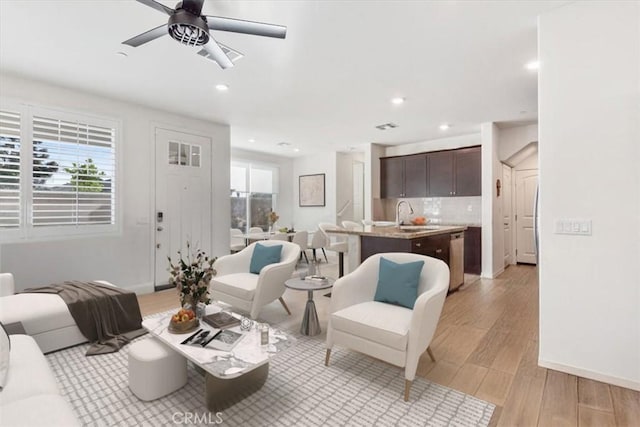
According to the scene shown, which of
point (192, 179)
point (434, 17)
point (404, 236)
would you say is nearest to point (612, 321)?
point (404, 236)

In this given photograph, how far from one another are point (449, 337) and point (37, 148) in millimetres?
4924

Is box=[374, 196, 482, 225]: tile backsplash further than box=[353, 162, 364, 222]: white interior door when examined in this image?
No

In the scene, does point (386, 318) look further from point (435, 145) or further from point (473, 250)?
point (435, 145)

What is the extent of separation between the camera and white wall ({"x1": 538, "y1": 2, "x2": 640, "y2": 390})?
2084mm

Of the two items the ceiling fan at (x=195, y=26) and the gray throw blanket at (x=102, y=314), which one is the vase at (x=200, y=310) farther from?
the ceiling fan at (x=195, y=26)

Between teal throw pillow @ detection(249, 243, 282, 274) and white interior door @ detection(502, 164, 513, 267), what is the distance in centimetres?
476

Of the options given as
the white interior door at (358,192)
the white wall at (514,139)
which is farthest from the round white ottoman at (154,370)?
the white interior door at (358,192)

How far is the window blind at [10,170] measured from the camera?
335 centimetres

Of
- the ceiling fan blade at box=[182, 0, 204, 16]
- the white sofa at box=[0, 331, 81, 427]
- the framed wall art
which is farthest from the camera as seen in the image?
the framed wall art

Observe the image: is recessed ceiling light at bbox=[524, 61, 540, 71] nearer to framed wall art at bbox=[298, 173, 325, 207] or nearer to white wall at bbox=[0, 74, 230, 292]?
white wall at bbox=[0, 74, 230, 292]

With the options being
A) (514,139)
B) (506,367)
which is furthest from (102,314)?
(514,139)

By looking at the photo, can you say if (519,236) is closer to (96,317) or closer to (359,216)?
(359,216)

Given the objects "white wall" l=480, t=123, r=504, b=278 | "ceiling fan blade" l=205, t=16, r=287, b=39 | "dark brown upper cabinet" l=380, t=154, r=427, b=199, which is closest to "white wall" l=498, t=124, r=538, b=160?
"white wall" l=480, t=123, r=504, b=278

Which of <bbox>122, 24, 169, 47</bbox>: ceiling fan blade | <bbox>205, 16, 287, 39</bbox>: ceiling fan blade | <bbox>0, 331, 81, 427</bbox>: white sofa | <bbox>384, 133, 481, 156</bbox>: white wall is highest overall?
<bbox>384, 133, 481, 156</bbox>: white wall
